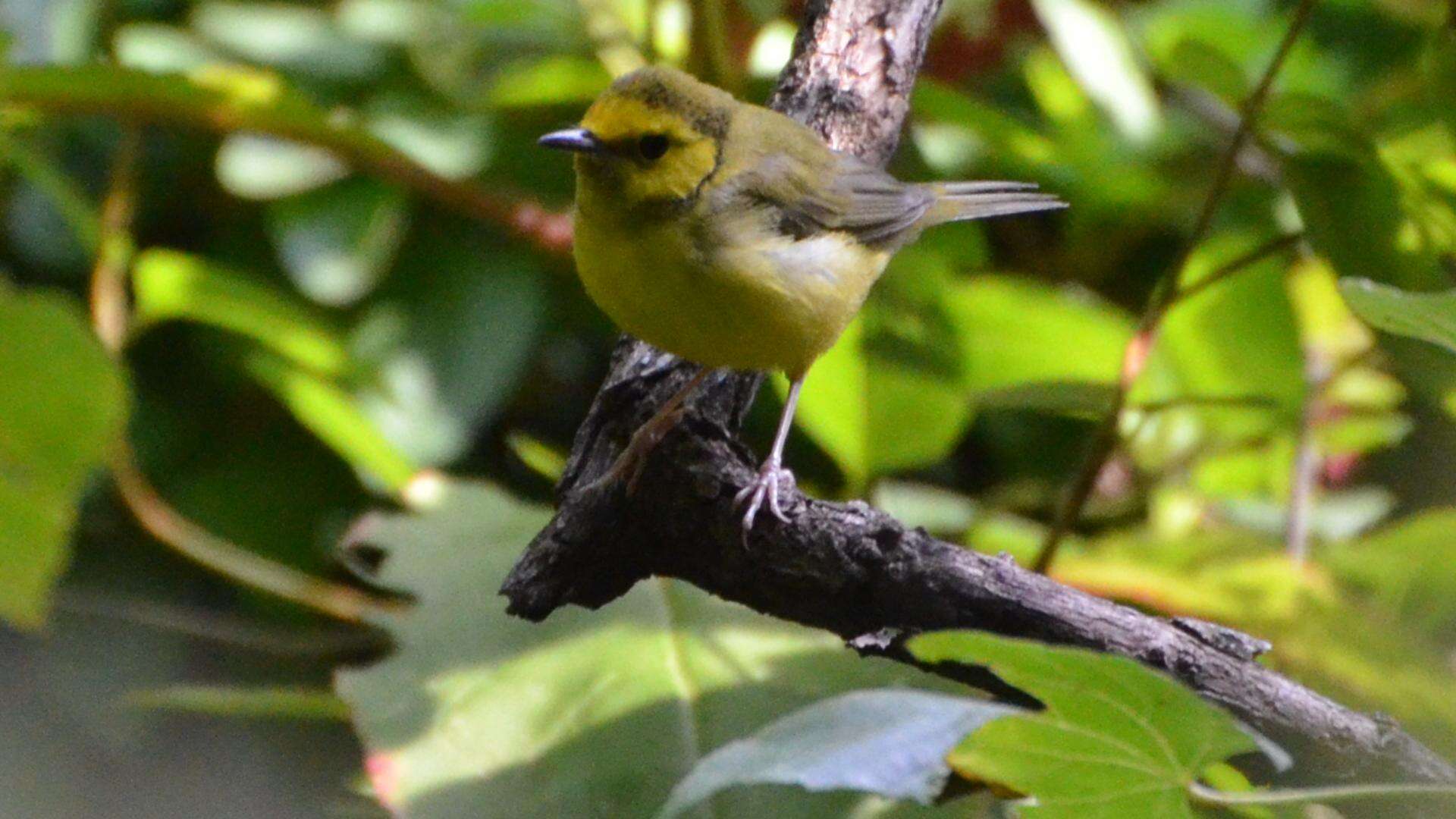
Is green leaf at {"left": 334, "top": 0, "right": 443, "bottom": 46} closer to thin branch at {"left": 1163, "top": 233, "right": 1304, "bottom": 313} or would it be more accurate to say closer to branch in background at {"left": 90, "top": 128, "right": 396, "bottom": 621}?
branch in background at {"left": 90, "top": 128, "right": 396, "bottom": 621}

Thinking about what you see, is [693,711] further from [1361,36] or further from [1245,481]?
[1361,36]

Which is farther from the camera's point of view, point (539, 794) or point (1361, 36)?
point (1361, 36)

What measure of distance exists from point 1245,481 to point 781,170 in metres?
1.05

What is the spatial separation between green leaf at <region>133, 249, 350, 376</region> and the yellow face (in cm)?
63

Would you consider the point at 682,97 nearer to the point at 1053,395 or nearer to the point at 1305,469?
the point at 1053,395

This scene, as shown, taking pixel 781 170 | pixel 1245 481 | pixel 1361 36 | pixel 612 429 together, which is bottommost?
pixel 612 429

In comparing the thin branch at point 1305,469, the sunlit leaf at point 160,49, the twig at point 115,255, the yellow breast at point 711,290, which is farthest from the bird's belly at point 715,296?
the sunlit leaf at point 160,49

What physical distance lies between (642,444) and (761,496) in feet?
0.33

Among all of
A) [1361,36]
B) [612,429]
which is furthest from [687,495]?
[1361,36]

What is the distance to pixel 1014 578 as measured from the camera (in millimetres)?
895

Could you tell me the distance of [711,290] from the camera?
128 cm

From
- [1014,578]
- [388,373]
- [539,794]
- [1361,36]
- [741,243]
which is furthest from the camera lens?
[1361,36]

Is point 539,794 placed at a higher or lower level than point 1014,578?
lower

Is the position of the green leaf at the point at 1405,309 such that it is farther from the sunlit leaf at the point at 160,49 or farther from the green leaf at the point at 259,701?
the sunlit leaf at the point at 160,49
